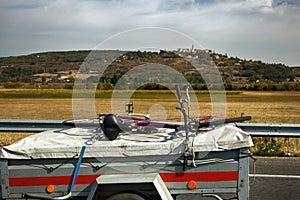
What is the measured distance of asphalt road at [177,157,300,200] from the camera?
20.4 feet

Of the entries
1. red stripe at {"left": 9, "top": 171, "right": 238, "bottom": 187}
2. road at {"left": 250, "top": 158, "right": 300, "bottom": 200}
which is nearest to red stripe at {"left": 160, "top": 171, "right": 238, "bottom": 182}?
red stripe at {"left": 9, "top": 171, "right": 238, "bottom": 187}

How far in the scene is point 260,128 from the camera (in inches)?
337

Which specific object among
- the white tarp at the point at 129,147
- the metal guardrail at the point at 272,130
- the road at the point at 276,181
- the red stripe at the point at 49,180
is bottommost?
the road at the point at 276,181

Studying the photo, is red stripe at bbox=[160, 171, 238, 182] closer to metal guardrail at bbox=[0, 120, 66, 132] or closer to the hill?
metal guardrail at bbox=[0, 120, 66, 132]

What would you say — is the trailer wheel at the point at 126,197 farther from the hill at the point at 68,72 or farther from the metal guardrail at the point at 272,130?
the hill at the point at 68,72

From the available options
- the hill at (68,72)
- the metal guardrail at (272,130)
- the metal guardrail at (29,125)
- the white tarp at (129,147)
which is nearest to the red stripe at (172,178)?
the white tarp at (129,147)

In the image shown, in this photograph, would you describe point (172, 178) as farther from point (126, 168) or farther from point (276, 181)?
point (276, 181)

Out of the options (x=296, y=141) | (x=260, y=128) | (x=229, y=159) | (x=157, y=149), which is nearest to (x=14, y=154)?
(x=157, y=149)

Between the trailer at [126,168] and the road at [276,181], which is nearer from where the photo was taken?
the trailer at [126,168]

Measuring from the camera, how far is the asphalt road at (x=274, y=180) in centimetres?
622

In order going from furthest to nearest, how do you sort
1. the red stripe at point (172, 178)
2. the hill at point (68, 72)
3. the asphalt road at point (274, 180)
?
the hill at point (68, 72)
the asphalt road at point (274, 180)
the red stripe at point (172, 178)

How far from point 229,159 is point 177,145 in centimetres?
52

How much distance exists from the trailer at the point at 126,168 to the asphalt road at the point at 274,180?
1445mm

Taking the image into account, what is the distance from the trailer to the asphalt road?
145 centimetres
